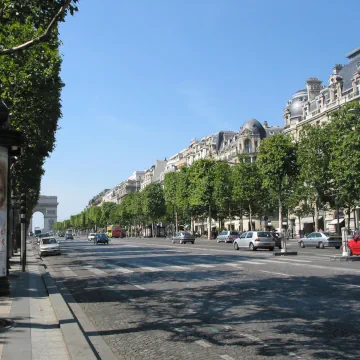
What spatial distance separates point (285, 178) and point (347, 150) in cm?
1015

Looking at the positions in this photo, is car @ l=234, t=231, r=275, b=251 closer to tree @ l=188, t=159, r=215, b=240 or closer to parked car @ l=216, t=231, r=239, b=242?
parked car @ l=216, t=231, r=239, b=242

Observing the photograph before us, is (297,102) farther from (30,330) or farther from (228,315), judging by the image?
(30,330)

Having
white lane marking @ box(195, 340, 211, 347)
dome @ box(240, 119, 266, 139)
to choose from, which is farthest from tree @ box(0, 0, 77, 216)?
dome @ box(240, 119, 266, 139)

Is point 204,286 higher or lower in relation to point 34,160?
lower

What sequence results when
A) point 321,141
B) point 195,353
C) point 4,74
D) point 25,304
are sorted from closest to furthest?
point 195,353 < point 25,304 < point 4,74 < point 321,141

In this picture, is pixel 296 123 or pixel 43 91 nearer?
pixel 43 91

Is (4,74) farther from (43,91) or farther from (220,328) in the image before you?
(220,328)

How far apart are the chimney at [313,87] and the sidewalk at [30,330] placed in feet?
234

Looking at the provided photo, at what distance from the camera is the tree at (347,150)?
43.8 m

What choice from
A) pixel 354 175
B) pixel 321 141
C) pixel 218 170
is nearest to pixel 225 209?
pixel 218 170

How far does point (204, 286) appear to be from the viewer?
14.9m

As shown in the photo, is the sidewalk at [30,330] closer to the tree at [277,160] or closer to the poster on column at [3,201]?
the poster on column at [3,201]

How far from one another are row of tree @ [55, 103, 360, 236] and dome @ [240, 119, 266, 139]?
20.3 meters

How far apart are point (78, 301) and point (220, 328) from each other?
5279 mm
